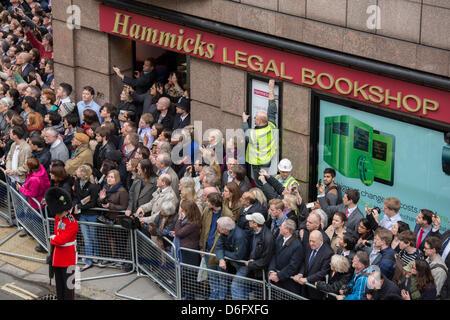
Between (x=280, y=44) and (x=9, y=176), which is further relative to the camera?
(x=9, y=176)

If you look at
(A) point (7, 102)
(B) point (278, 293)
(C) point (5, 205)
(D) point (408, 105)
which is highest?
(D) point (408, 105)

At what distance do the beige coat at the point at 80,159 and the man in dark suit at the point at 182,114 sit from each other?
2028 mm

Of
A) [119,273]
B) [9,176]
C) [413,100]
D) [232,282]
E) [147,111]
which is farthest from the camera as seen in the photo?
[147,111]

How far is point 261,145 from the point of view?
569 inches

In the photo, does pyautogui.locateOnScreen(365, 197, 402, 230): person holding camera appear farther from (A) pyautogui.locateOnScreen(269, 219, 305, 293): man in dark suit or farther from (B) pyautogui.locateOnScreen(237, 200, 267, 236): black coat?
(B) pyautogui.locateOnScreen(237, 200, 267, 236): black coat

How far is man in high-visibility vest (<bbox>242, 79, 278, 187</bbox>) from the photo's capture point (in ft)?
46.9

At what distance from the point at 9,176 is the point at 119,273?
3089mm

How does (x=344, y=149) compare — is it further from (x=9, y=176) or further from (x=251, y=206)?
(x=9, y=176)

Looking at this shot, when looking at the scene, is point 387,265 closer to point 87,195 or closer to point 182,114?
point 87,195

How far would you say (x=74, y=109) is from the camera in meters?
17.2

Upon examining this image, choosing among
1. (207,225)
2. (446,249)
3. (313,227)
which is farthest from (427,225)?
(207,225)

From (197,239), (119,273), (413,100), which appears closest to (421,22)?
(413,100)

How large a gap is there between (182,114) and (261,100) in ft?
6.47

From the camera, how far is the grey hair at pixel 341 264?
34.1 feet
